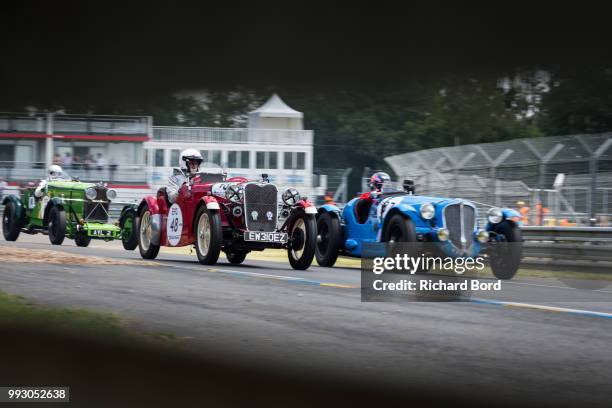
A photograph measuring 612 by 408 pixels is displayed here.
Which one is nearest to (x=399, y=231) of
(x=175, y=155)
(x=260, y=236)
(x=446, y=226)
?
(x=446, y=226)

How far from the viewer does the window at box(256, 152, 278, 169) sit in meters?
3.48

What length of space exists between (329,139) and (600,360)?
11.5ft

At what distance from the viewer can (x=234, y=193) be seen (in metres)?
13.5

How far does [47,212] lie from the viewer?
1919 centimetres

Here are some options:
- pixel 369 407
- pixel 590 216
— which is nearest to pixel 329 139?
pixel 369 407

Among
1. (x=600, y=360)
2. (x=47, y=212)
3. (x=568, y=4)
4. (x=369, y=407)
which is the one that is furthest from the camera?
(x=47, y=212)

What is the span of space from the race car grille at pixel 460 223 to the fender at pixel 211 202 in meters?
3.16

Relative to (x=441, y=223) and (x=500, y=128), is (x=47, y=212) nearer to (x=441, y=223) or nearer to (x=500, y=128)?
(x=441, y=223)

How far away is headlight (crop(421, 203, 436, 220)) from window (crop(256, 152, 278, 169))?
916cm

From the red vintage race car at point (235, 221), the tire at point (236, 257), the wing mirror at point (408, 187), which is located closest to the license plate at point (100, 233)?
the red vintage race car at point (235, 221)

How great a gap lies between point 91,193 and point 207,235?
5.57 meters

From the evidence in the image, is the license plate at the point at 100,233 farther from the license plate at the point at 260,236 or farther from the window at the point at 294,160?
the window at the point at 294,160

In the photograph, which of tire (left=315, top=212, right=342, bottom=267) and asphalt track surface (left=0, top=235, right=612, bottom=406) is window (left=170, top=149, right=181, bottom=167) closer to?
asphalt track surface (left=0, top=235, right=612, bottom=406)

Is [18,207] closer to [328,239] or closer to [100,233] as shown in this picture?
[100,233]
